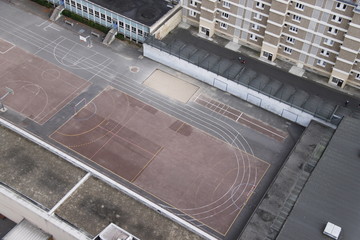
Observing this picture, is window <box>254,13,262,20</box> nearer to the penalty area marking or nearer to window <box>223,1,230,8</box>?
window <box>223,1,230,8</box>

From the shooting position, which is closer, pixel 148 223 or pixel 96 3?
pixel 148 223

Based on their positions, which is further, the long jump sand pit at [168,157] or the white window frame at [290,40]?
the white window frame at [290,40]

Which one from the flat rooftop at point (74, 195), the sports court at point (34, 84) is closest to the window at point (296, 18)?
the sports court at point (34, 84)

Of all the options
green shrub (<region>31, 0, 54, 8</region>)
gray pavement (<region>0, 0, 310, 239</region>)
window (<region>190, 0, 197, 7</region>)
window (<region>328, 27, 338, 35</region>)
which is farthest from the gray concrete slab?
window (<region>328, 27, 338, 35</region>)

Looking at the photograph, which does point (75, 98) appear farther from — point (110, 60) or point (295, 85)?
point (295, 85)

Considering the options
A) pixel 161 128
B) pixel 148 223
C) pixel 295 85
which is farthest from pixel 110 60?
pixel 148 223

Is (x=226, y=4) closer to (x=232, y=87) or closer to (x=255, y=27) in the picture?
(x=255, y=27)

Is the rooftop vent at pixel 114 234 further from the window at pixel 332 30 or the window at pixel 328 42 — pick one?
the window at pixel 332 30
